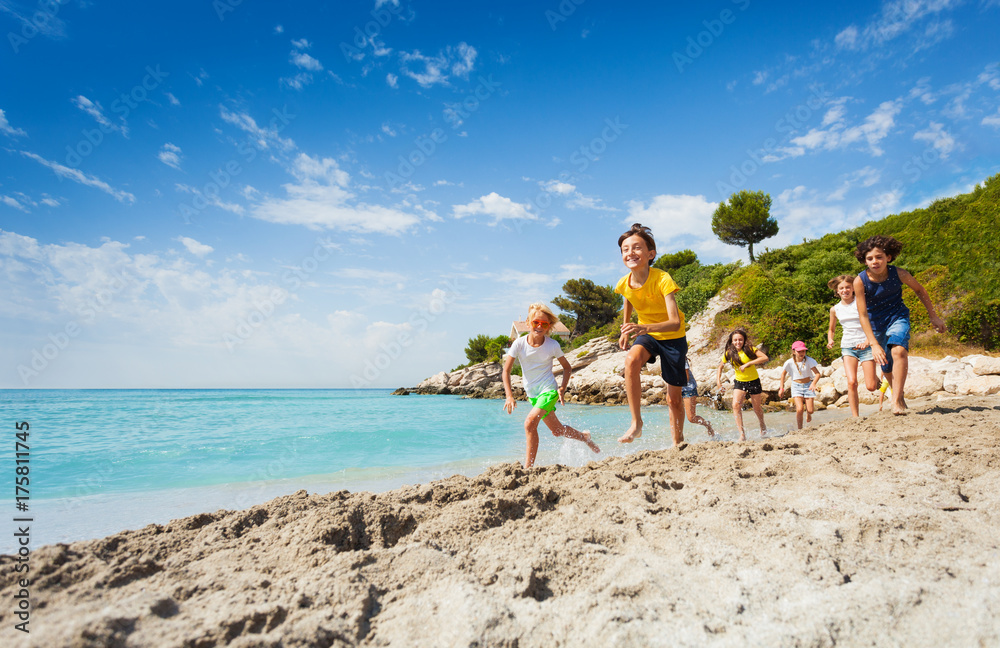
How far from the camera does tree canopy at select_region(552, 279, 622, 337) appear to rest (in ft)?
133

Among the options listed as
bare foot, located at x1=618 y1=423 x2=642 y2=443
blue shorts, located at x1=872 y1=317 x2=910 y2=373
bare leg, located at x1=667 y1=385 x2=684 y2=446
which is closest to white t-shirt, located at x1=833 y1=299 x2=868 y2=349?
blue shorts, located at x1=872 y1=317 x2=910 y2=373

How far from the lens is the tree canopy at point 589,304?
1592 inches

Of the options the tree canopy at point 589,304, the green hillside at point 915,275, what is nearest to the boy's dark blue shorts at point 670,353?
the green hillside at point 915,275

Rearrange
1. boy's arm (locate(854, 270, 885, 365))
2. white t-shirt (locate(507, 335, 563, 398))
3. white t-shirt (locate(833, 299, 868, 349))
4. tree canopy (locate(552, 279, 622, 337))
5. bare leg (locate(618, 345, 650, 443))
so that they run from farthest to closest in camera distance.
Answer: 1. tree canopy (locate(552, 279, 622, 337))
2. white t-shirt (locate(833, 299, 868, 349))
3. boy's arm (locate(854, 270, 885, 365))
4. white t-shirt (locate(507, 335, 563, 398))
5. bare leg (locate(618, 345, 650, 443))

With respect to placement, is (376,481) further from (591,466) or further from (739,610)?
(739,610)

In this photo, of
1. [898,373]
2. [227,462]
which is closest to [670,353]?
[898,373]

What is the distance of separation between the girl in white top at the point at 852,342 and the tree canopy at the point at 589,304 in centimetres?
3377

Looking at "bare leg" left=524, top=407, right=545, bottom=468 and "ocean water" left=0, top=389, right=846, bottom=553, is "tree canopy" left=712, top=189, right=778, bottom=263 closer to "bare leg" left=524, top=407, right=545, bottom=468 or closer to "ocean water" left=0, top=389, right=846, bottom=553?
"ocean water" left=0, top=389, right=846, bottom=553

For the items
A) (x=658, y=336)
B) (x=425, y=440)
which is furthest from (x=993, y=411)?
(x=425, y=440)

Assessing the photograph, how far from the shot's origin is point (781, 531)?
2100mm

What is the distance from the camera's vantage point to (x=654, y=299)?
177 inches

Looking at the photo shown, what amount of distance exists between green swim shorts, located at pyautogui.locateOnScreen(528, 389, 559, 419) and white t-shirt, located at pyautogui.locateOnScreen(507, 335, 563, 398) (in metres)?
0.09

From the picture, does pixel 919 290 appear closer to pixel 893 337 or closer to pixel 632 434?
pixel 893 337

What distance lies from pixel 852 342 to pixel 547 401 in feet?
14.2
